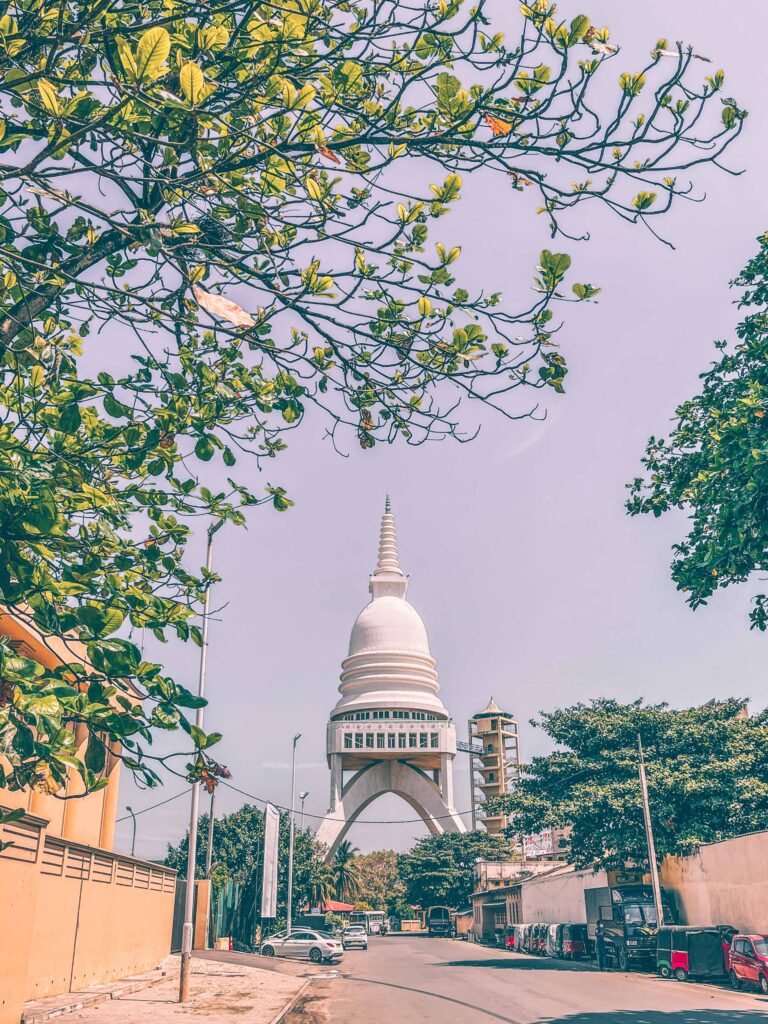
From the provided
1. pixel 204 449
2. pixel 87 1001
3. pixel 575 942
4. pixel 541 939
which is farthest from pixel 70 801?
pixel 541 939

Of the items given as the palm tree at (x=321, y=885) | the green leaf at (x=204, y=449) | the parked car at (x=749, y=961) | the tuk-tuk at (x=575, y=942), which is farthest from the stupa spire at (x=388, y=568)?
the green leaf at (x=204, y=449)

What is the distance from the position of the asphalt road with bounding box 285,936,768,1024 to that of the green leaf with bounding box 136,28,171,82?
14825 millimetres

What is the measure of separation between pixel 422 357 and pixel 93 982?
17.4m

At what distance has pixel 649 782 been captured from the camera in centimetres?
3178

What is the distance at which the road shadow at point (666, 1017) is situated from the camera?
14305 mm

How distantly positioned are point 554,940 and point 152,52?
39808mm

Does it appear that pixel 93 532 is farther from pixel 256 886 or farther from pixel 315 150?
pixel 256 886

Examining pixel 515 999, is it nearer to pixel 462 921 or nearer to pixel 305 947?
pixel 305 947

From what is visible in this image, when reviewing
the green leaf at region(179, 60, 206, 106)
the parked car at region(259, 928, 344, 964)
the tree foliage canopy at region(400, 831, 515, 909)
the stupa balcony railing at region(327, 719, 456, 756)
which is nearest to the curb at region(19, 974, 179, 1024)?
the green leaf at region(179, 60, 206, 106)

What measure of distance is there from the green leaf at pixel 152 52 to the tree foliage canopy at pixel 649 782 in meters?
31.3

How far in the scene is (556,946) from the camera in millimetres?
37156

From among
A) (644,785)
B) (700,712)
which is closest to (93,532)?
(644,785)

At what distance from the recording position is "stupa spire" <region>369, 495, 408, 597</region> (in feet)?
305

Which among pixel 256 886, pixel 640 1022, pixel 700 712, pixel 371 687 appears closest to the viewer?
pixel 640 1022
